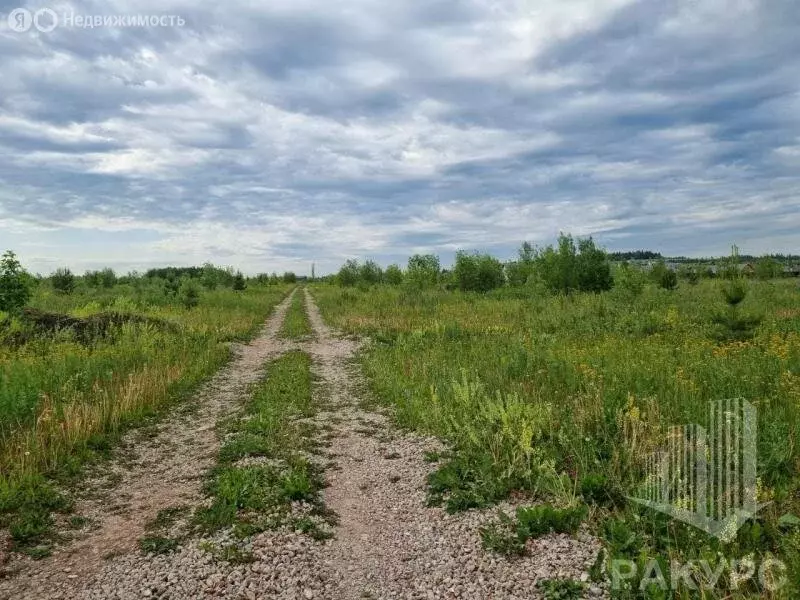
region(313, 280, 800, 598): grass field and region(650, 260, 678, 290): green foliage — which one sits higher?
region(650, 260, 678, 290): green foliage

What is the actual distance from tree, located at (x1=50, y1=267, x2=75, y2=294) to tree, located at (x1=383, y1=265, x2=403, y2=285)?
3413cm

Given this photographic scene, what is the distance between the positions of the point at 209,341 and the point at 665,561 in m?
16.1

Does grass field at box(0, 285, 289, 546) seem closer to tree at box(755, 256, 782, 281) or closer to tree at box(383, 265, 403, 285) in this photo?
tree at box(383, 265, 403, 285)

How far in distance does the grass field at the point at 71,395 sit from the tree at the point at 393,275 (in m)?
47.5

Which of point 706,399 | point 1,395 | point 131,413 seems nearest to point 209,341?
point 131,413

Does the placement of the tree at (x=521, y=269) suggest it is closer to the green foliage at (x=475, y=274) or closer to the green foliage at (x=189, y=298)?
the green foliage at (x=475, y=274)

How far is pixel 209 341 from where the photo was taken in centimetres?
1755

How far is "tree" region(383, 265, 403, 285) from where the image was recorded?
214 ft

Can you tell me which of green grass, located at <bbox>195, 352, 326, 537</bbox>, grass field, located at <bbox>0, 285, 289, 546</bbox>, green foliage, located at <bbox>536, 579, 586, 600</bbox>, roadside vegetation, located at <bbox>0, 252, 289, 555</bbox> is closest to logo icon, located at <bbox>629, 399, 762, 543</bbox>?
green foliage, located at <bbox>536, 579, 586, 600</bbox>

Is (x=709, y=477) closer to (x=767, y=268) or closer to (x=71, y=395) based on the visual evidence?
(x=71, y=395)

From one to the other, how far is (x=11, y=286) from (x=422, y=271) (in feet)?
131

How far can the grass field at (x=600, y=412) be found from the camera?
14.7ft

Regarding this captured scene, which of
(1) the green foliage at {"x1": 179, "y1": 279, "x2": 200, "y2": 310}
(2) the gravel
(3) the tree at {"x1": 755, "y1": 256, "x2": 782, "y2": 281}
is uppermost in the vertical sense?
(3) the tree at {"x1": 755, "y1": 256, "x2": 782, "y2": 281}

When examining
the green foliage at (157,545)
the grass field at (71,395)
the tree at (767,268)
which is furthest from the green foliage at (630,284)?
the tree at (767,268)
